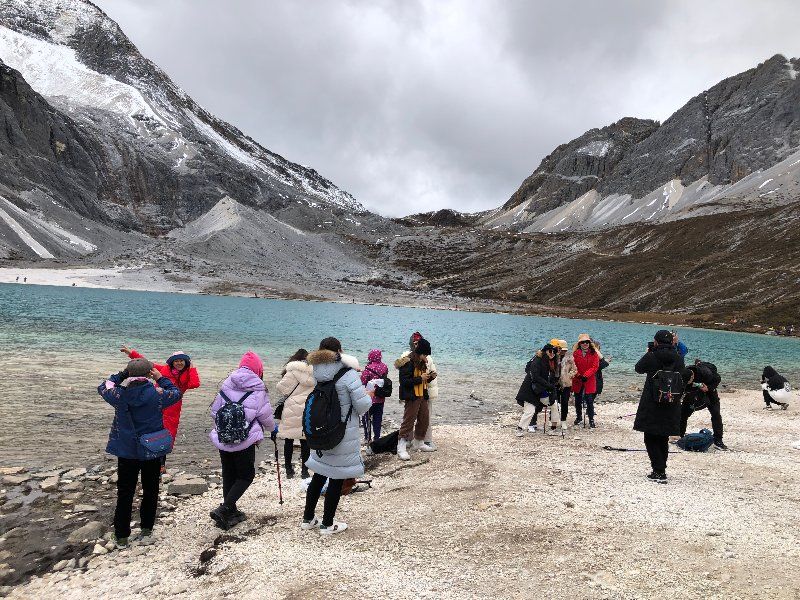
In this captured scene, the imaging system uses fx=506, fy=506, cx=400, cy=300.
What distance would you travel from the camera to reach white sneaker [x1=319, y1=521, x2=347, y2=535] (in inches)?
270

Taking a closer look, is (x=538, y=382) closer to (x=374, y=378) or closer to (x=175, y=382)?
(x=374, y=378)

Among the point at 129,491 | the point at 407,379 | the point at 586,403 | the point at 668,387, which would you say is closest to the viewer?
the point at 129,491

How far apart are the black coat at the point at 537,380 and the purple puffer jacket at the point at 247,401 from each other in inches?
289

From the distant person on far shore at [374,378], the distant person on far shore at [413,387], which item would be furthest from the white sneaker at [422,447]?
the distant person on far shore at [374,378]

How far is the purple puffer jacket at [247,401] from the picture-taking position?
23.5 feet

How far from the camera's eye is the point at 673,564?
564 cm

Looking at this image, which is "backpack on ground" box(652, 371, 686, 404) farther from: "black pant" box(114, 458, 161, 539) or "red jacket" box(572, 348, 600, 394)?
"black pant" box(114, 458, 161, 539)

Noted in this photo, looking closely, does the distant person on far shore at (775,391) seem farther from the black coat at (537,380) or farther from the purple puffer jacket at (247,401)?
the purple puffer jacket at (247,401)

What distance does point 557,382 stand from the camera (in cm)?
1348

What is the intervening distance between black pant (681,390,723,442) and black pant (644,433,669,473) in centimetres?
224

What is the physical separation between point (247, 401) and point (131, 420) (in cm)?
146

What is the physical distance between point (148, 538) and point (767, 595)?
290 inches

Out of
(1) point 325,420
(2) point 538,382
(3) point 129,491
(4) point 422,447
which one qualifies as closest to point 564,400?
(2) point 538,382

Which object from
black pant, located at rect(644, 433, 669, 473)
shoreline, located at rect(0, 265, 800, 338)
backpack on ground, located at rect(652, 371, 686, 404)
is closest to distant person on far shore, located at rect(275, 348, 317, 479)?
backpack on ground, located at rect(652, 371, 686, 404)
